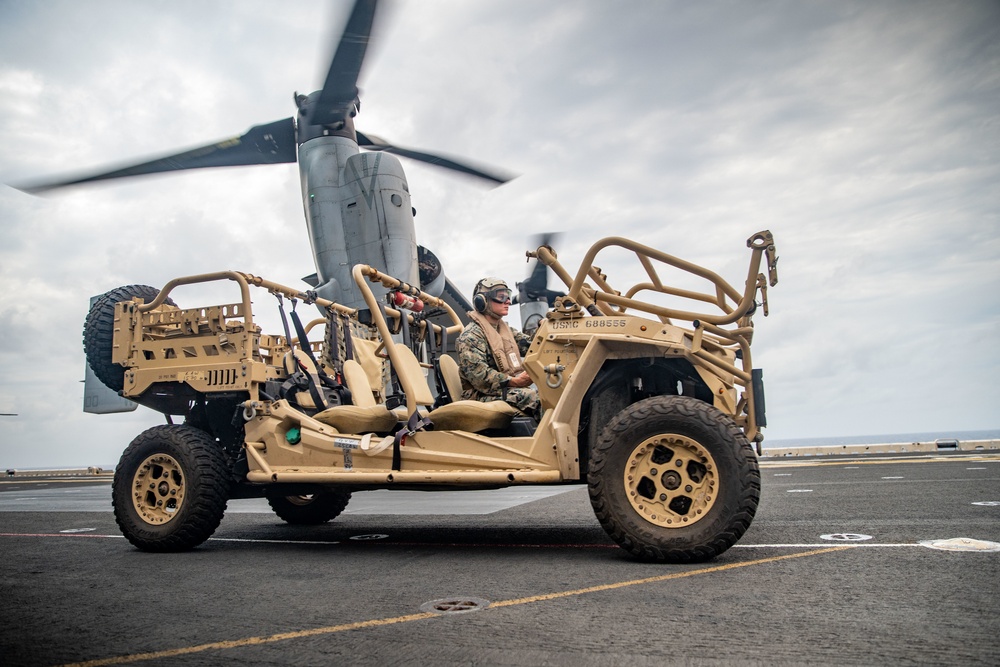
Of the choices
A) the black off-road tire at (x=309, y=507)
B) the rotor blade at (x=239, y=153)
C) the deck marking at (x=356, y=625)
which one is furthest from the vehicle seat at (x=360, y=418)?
the rotor blade at (x=239, y=153)

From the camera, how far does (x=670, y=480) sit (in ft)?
13.6

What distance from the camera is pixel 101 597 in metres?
3.70

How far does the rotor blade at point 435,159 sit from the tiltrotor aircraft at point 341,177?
321 cm

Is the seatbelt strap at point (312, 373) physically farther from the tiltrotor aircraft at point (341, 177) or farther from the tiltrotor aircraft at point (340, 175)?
the tiltrotor aircraft at point (341, 177)

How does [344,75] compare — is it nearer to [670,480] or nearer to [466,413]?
[466,413]

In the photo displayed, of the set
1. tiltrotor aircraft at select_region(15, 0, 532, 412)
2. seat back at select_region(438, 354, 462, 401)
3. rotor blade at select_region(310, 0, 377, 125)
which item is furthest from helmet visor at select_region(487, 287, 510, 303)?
rotor blade at select_region(310, 0, 377, 125)

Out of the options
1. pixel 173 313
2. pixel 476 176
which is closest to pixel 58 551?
pixel 173 313

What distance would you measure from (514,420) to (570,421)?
Answer: 534 mm

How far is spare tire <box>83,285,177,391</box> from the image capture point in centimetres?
619

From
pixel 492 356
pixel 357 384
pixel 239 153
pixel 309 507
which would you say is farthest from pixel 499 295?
pixel 239 153

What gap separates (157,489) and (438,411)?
2482 millimetres

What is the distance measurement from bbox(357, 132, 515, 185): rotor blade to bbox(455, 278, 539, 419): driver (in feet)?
64.4

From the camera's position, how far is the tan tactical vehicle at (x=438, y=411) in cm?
412

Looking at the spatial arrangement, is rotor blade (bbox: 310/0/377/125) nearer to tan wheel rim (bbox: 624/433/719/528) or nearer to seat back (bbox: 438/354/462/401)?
seat back (bbox: 438/354/462/401)
